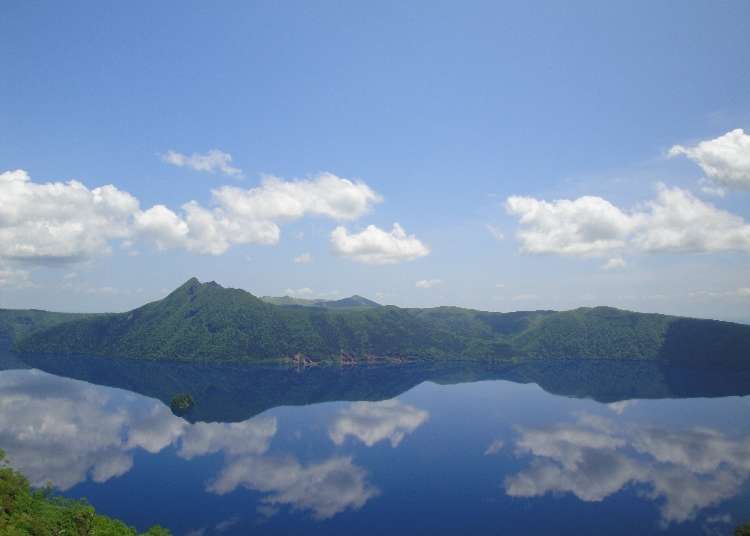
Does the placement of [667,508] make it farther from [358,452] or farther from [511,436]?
[358,452]

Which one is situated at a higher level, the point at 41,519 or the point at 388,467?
the point at 41,519

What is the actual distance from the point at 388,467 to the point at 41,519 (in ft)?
→ 274

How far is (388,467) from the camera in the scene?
123500 mm

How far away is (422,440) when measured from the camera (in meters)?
152

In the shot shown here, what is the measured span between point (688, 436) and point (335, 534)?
13617 centimetres

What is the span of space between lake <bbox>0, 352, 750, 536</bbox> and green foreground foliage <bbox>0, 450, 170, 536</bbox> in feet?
83.3

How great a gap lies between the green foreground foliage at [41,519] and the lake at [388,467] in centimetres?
2538

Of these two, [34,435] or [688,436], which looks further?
[688,436]

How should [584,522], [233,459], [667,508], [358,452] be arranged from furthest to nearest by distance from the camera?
[358,452], [233,459], [667,508], [584,522]

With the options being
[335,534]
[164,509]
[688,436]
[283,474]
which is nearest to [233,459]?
[283,474]

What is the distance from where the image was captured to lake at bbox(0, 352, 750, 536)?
9119 centimetres

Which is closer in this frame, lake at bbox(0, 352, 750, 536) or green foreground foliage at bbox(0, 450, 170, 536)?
green foreground foliage at bbox(0, 450, 170, 536)

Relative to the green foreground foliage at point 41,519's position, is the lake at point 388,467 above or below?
below

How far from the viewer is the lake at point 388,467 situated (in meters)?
91.2
